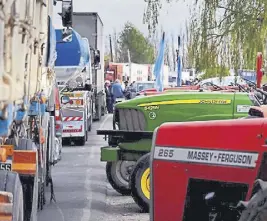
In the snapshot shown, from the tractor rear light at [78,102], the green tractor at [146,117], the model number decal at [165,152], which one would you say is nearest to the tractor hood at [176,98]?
the green tractor at [146,117]

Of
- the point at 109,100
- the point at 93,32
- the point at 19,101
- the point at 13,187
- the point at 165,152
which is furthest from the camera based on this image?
the point at 109,100

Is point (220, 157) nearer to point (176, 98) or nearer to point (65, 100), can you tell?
point (176, 98)

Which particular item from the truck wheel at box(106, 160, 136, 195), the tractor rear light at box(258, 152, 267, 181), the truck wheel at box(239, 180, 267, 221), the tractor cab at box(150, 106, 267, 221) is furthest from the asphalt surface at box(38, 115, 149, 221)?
the truck wheel at box(239, 180, 267, 221)

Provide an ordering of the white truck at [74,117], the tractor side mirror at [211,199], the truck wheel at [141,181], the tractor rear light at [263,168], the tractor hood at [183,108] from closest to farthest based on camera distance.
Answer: the tractor rear light at [263,168] < the tractor side mirror at [211,199] < the truck wheel at [141,181] < the tractor hood at [183,108] < the white truck at [74,117]

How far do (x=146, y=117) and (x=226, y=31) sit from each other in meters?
12.9

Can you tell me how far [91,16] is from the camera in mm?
33688

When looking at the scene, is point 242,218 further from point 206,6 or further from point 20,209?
point 206,6

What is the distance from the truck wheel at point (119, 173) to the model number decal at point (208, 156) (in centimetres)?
614

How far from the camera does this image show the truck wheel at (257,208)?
4809 mm

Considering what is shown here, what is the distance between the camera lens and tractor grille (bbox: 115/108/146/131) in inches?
491

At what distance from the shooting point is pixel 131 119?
12648 millimetres

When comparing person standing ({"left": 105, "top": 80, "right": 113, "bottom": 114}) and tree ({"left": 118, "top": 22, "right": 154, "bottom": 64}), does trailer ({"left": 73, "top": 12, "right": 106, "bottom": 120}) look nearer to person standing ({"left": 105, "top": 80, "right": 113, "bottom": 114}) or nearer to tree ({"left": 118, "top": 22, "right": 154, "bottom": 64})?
person standing ({"left": 105, "top": 80, "right": 113, "bottom": 114})

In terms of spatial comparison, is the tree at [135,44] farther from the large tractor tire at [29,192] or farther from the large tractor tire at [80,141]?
the large tractor tire at [29,192]

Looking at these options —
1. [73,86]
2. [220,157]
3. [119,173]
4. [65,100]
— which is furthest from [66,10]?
[73,86]
